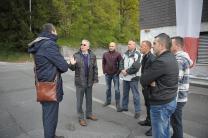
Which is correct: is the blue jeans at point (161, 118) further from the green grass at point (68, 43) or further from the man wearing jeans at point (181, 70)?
the green grass at point (68, 43)

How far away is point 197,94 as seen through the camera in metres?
10.0

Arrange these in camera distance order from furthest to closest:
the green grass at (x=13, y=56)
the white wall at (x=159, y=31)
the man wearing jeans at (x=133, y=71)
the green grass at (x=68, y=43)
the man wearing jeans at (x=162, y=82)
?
1. the green grass at (x=68, y=43)
2. the green grass at (x=13, y=56)
3. the white wall at (x=159, y=31)
4. the man wearing jeans at (x=133, y=71)
5. the man wearing jeans at (x=162, y=82)

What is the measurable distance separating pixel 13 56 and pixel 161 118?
2520 cm

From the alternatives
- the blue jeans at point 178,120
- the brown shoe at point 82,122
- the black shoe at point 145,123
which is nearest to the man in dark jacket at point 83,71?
the brown shoe at point 82,122

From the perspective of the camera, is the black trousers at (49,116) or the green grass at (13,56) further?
the green grass at (13,56)

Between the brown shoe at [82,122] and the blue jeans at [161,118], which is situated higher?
the blue jeans at [161,118]

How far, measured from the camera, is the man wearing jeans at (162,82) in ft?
13.3

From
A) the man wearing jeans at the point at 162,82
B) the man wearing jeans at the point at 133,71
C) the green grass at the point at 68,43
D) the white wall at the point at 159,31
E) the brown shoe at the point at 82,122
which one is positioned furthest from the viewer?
the green grass at the point at 68,43

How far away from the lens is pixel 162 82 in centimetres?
414

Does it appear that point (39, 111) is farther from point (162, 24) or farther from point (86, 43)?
point (162, 24)

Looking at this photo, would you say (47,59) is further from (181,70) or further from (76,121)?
(76,121)

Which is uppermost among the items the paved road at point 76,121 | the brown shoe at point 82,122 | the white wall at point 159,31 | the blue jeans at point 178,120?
the white wall at point 159,31

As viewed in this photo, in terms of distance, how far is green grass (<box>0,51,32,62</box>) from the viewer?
26672 mm

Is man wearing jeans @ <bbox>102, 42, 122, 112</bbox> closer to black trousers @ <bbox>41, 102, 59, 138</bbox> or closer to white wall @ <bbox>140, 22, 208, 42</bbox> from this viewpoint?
black trousers @ <bbox>41, 102, 59, 138</bbox>
